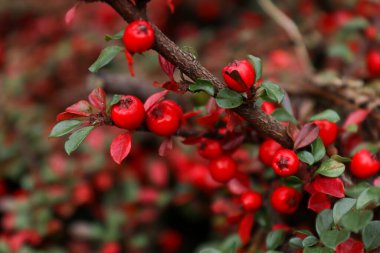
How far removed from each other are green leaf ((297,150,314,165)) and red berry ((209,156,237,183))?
0.20m

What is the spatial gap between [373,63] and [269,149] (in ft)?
2.84

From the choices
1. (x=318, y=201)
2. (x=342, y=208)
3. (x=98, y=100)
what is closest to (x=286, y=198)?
(x=318, y=201)

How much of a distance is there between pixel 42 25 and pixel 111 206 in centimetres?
131

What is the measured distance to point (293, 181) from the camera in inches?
40.1

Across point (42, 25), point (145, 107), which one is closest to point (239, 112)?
point (145, 107)

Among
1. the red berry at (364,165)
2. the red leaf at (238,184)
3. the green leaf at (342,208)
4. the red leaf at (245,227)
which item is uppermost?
the green leaf at (342,208)

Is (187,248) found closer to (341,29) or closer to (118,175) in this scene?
(118,175)

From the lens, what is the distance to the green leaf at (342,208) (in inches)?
35.9

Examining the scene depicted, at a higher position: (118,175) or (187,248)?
(118,175)

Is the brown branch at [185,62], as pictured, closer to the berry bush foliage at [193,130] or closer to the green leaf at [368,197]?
the berry bush foliage at [193,130]

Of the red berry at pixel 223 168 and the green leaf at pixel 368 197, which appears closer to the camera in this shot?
the green leaf at pixel 368 197

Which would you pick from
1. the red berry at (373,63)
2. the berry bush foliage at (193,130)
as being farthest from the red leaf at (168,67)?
the red berry at (373,63)

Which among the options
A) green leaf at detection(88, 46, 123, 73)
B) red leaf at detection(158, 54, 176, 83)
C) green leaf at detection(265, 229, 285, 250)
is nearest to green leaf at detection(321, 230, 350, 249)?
green leaf at detection(265, 229, 285, 250)

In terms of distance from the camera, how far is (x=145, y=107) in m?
1.02
